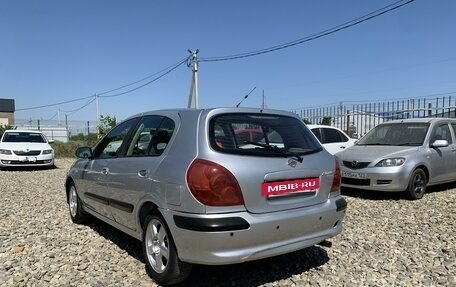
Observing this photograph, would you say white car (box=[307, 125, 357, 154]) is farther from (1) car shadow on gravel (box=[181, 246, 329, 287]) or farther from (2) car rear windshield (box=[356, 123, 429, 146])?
(1) car shadow on gravel (box=[181, 246, 329, 287])

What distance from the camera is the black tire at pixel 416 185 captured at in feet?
25.4

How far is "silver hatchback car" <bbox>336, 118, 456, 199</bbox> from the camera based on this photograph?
771 cm

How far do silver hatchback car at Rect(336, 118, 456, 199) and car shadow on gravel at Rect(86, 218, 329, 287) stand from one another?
11.2ft

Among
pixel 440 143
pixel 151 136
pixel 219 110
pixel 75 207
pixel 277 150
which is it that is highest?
pixel 219 110

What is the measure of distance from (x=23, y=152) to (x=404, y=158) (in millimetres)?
11944

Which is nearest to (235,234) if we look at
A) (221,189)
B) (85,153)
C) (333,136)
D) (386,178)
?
(221,189)

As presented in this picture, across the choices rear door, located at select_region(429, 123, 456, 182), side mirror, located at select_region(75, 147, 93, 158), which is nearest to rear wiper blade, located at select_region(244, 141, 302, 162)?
side mirror, located at select_region(75, 147, 93, 158)

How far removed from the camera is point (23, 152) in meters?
14.1

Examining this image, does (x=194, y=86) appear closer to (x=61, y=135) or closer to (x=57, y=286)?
(x=61, y=135)

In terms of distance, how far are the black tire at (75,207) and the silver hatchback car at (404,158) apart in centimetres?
486

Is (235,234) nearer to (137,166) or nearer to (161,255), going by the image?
(161,255)

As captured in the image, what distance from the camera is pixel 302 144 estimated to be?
13.4 ft

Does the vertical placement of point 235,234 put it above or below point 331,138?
below

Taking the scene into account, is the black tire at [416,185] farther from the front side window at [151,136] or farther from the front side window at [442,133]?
the front side window at [151,136]
